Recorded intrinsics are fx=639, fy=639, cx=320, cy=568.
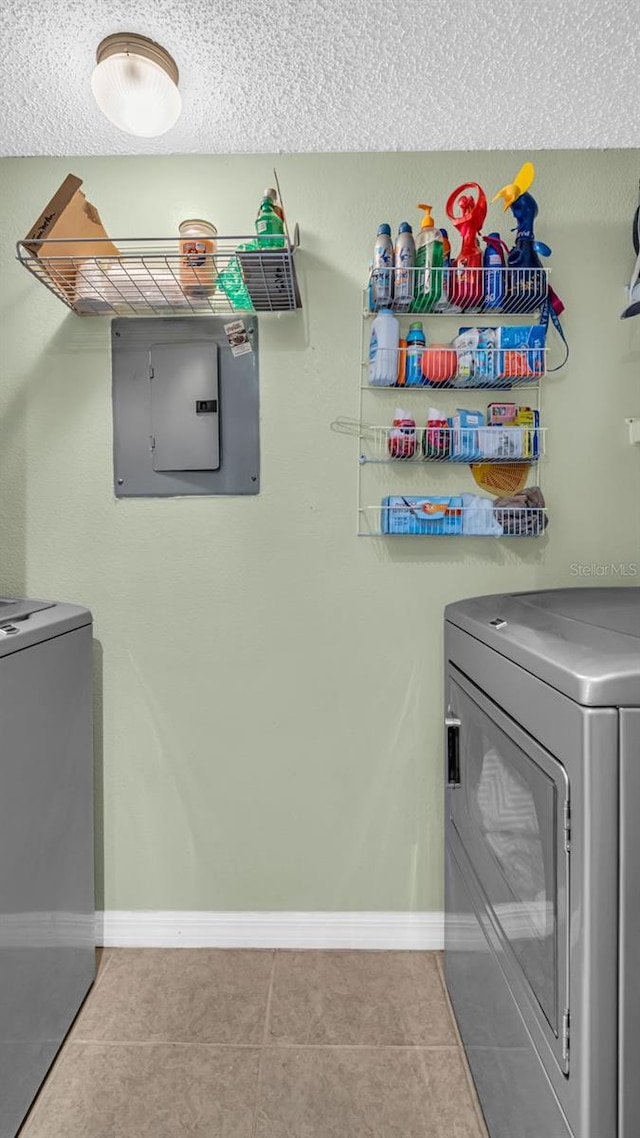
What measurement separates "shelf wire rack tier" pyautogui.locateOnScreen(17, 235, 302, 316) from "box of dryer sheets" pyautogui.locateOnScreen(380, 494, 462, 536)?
2.10 feet

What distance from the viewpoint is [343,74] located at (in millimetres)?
1551

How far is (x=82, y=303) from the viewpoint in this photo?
70.2 inches

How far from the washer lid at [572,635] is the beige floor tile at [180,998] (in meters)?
1.11

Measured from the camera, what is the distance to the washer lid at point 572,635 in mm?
768

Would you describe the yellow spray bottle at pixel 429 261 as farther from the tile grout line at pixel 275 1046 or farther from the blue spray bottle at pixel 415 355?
the tile grout line at pixel 275 1046

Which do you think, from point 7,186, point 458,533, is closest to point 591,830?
point 458,533

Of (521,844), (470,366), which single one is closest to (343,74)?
A: (470,366)

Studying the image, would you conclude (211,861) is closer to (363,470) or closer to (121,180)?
(363,470)

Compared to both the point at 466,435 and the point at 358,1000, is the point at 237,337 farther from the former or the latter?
the point at 358,1000

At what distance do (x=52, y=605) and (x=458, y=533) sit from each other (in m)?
1.10

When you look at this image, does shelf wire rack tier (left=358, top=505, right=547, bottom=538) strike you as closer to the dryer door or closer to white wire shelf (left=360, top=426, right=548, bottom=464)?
white wire shelf (left=360, top=426, right=548, bottom=464)

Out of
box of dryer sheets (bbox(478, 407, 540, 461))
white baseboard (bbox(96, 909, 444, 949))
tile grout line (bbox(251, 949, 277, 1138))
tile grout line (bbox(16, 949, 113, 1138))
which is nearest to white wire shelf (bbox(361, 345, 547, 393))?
box of dryer sheets (bbox(478, 407, 540, 461))

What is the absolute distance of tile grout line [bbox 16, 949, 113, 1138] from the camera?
4.32 ft

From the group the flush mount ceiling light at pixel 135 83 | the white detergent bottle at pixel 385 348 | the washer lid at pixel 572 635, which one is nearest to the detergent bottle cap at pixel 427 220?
the white detergent bottle at pixel 385 348
